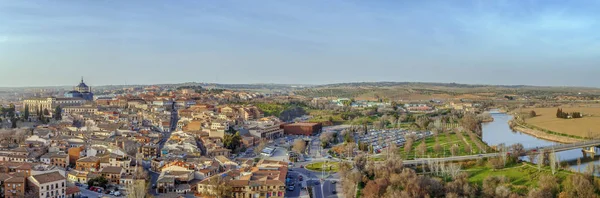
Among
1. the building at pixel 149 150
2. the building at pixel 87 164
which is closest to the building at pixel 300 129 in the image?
the building at pixel 149 150

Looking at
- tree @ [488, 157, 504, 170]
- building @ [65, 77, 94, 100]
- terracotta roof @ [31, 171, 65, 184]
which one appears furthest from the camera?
building @ [65, 77, 94, 100]

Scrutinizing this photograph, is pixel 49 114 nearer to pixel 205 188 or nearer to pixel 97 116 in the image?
pixel 97 116

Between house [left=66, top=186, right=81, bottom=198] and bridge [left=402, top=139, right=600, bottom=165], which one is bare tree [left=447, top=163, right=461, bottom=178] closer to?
bridge [left=402, top=139, right=600, bottom=165]

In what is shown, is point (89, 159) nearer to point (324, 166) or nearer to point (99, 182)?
point (99, 182)

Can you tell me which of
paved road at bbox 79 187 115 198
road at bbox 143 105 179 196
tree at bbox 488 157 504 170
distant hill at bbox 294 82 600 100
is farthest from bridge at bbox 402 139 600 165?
distant hill at bbox 294 82 600 100

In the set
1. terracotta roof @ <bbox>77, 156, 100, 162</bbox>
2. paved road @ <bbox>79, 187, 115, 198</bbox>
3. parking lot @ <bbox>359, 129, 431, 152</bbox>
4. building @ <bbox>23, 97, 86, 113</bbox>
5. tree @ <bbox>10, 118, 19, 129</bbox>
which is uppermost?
building @ <bbox>23, 97, 86, 113</bbox>

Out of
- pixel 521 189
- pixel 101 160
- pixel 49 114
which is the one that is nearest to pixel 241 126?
pixel 101 160
